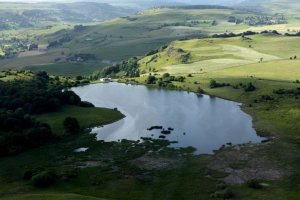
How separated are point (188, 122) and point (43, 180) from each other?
7426 centimetres

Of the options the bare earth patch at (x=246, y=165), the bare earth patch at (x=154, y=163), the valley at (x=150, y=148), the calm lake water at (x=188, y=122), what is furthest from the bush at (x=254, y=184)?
the calm lake water at (x=188, y=122)

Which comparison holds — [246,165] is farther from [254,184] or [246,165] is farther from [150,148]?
[150,148]

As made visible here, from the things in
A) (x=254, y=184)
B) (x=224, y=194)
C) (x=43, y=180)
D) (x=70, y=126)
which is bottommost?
(x=224, y=194)

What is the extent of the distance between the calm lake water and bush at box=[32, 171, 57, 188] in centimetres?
4142

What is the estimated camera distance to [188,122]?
159500 mm

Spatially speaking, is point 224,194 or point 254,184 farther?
point 254,184

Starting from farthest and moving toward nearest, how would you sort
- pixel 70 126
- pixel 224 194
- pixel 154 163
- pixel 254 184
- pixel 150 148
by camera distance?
1. pixel 70 126
2. pixel 150 148
3. pixel 154 163
4. pixel 254 184
5. pixel 224 194

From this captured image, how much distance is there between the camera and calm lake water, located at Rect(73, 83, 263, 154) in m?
137

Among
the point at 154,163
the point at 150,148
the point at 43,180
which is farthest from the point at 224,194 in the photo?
the point at 150,148

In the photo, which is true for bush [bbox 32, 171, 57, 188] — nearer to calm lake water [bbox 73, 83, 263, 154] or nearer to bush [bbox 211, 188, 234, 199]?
bush [bbox 211, 188, 234, 199]

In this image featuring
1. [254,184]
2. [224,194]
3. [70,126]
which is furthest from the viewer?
[70,126]

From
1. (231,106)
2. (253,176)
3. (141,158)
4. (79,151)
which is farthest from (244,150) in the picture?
(231,106)

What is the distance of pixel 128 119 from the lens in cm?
16700

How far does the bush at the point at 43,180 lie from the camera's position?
96681 millimetres
